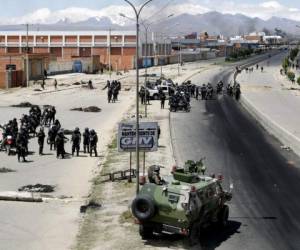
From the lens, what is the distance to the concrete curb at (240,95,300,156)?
35963 millimetres

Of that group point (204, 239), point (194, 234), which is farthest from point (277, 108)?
point (194, 234)

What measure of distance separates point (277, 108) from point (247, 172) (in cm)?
3163

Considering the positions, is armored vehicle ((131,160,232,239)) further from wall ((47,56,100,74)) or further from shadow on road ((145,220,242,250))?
wall ((47,56,100,74))

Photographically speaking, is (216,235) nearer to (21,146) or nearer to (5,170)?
(5,170)

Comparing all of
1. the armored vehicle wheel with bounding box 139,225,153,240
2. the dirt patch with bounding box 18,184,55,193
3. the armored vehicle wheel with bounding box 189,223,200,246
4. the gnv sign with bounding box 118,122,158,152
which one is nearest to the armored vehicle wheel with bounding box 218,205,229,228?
the armored vehicle wheel with bounding box 189,223,200,246

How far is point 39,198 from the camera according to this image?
21.5 m

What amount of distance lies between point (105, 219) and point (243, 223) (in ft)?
13.4

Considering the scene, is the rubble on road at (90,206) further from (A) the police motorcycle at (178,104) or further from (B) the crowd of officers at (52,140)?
(A) the police motorcycle at (178,104)

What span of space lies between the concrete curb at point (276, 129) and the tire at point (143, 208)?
18936 millimetres

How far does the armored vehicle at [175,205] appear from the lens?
52.3 ft

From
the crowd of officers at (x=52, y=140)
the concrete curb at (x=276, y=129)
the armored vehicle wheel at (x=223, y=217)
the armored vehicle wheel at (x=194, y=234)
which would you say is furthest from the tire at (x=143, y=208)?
the concrete curb at (x=276, y=129)

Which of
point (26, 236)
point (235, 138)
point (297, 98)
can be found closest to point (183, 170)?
point (26, 236)

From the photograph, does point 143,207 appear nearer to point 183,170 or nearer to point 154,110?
point 183,170

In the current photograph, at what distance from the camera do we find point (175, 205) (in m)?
15.9
